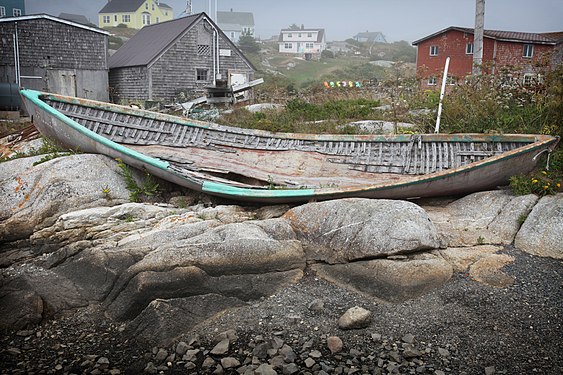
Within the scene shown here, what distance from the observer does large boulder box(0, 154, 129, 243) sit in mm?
7461

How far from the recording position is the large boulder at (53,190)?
24.5ft

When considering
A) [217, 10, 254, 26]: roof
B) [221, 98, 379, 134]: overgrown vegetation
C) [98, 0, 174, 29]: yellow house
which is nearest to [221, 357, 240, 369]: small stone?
[221, 98, 379, 134]: overgrown vegetation

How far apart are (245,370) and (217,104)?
1719 cm

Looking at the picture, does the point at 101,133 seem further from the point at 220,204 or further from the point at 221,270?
the point at 221,270

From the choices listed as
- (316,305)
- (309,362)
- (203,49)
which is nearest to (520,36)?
(203,49)

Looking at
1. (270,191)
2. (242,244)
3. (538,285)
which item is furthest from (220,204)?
(538,285)

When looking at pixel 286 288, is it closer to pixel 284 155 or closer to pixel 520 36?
pixel 284 155

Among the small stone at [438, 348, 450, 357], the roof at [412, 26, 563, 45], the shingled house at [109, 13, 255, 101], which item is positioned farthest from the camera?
the roof at [412, 26, 563, 45]

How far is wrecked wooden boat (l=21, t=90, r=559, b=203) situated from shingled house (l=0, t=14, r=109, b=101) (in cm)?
1387

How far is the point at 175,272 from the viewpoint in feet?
17.9

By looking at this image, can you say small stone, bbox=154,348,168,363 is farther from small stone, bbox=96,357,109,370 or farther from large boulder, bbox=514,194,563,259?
large boulder, bbox=514,194,563,259

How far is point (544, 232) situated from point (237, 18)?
300ft

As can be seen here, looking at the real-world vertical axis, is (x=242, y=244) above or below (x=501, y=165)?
below

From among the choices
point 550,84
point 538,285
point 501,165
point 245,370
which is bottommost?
point 245,370
